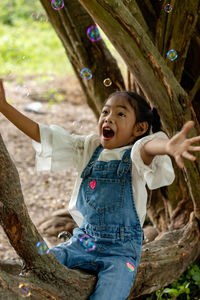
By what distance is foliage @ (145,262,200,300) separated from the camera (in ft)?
9.57

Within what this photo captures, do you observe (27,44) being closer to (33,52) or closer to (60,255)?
(33,52)

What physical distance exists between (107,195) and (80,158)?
323 mm

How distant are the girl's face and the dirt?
401mm

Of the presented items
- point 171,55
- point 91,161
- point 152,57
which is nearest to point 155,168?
point 91,161

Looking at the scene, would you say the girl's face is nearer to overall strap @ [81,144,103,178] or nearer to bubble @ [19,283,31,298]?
overall strap @ [81,144,103,178]

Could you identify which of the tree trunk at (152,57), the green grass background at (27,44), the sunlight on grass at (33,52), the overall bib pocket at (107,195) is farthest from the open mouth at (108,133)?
the sunlight on grass at (33,52)

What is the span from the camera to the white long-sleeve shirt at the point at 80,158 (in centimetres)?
212

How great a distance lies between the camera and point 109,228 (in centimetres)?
223

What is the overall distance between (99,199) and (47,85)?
23.4 feet

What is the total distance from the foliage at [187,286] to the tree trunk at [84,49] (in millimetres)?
1418

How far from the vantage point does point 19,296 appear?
5.71ft

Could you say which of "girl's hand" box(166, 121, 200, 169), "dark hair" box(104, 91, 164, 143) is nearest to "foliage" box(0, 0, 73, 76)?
"dark hair" box(104, 91, 164, 143)

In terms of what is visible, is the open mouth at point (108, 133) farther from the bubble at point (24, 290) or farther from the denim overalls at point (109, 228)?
the bubble at point (24, 290)

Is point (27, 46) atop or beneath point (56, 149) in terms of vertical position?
Result: beneath
